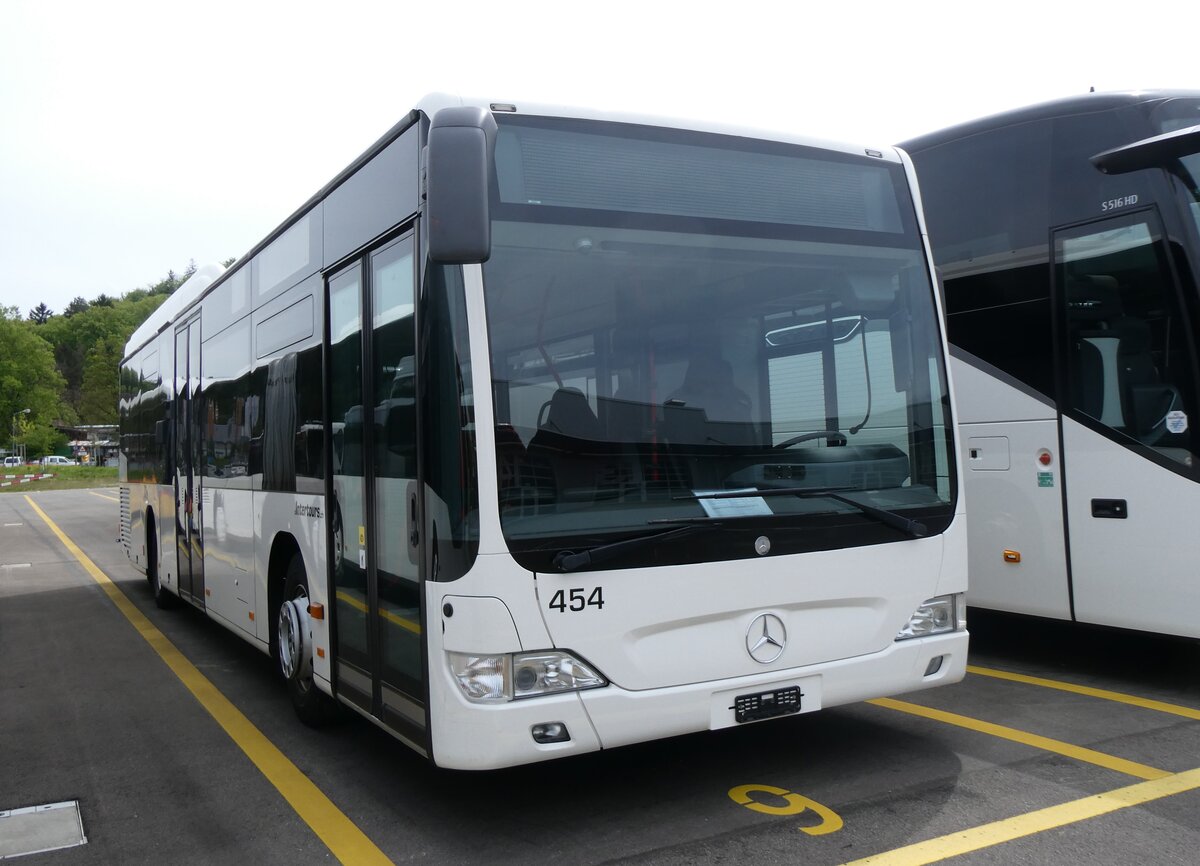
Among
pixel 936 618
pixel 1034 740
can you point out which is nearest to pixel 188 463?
pixel 936 618

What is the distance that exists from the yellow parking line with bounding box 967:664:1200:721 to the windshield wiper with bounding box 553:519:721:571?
339cm

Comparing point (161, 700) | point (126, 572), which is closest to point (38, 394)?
point (126, 572)

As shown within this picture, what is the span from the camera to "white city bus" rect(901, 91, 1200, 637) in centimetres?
612

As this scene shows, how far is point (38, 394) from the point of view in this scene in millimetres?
97000

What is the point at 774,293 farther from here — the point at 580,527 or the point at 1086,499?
the point at 1086,499

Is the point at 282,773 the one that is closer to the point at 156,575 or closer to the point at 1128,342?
the point at 1128,342

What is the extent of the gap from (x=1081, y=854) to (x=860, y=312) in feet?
7.84

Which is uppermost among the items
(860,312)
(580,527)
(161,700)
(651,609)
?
(860,312)

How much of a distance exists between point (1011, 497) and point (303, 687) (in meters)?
4.59

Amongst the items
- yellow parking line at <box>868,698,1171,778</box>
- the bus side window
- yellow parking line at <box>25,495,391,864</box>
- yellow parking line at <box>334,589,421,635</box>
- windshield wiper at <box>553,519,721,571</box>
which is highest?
the bus side window

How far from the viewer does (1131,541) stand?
6352mm

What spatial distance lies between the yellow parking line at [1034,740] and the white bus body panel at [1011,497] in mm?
1030

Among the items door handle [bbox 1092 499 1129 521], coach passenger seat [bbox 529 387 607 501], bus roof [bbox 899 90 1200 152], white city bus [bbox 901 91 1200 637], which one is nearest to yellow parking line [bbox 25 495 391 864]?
coach passenger seat [bbox 529 387 607 501]

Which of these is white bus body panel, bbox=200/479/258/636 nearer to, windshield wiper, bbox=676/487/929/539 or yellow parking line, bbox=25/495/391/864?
yellow parking line, bbox=25/495/391/864
